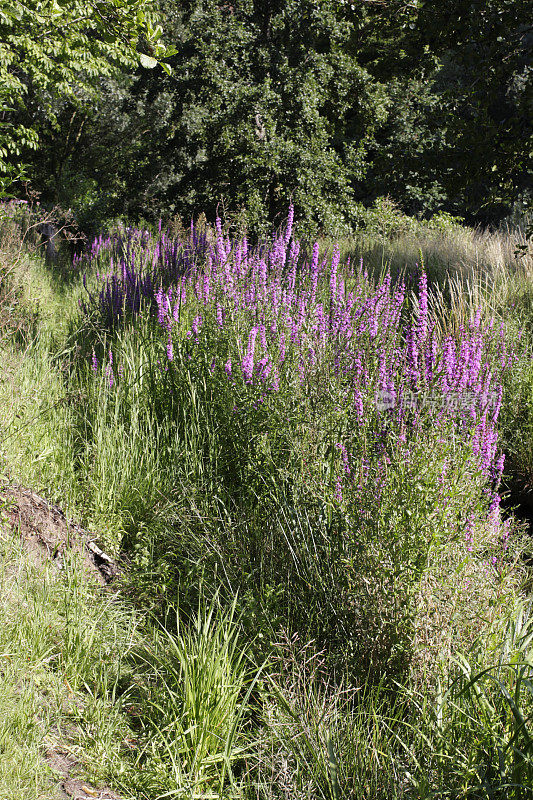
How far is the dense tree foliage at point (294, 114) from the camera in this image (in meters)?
6.44

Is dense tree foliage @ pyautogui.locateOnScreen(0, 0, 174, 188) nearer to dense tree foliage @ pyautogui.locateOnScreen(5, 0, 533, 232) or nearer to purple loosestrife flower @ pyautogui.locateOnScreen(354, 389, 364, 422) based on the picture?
dense tree foliage @ pyautogui.locateOnScreen(5, 0, 533, 232)

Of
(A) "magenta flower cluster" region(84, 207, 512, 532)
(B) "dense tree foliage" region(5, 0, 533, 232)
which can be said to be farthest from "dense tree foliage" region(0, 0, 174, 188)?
(A) "magenta flower cluster" region(84, 207, 512, 532)

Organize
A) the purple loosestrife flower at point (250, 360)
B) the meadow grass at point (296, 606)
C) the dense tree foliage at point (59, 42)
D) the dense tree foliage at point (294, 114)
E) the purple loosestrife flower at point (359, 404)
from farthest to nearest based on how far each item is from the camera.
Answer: the dense tree foliage at point (294, 114) < the purple loosestrife flower at point (250, 360) < the dense tree foliage at point (59, 42) < the purple loosestrife flower at point (359, 404) < the meadow grass at point (296, 606)

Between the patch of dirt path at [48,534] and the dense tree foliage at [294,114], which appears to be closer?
the patch of dirt path at [48,534]

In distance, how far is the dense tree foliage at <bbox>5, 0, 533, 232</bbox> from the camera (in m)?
6.44

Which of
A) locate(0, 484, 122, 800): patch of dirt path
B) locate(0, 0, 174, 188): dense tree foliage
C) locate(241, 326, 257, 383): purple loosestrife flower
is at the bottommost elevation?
locate(0, 484, 122, 800): patch of dirt path

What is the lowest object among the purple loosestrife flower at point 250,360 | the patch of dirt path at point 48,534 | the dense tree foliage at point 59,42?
the patch of dirt path at point 48,534

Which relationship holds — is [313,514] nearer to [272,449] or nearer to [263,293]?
[272,449]

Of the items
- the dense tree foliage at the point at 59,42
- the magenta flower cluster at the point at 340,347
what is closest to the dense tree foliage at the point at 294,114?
the dense tree foliage at the point at 59,42

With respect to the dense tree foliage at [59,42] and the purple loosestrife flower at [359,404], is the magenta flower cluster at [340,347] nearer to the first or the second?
the purple loosestrife flower at [359,404]

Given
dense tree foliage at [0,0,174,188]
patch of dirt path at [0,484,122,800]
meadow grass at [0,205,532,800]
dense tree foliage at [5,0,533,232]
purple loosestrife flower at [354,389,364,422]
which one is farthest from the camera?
dense tree foliage at [5,0,533,232]

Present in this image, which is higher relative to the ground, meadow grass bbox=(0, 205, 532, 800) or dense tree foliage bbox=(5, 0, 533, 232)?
dense tree foliage bbox=(5, 0, 533, 232)

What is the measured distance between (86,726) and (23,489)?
138 cm

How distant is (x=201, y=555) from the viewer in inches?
126
